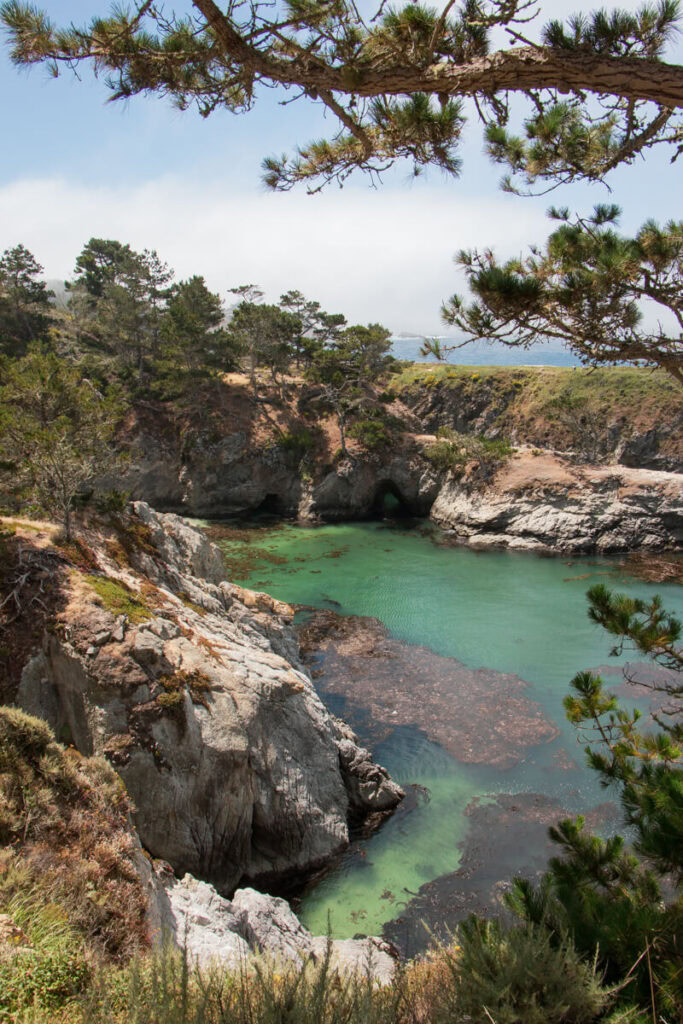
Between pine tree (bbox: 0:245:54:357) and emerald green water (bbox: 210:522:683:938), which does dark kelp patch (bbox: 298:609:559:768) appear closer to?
emerald green water (bbox: 210:522:683:938)

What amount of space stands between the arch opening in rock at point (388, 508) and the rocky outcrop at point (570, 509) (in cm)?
600

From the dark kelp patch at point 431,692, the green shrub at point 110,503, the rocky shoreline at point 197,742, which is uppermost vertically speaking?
the green shrub at point 110,503

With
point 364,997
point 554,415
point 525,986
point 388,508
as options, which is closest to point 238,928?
point 364,997

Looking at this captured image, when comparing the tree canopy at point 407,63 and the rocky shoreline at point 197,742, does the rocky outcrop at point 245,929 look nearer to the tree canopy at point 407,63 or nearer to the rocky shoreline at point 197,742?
the rocky shoreline at point 197,742

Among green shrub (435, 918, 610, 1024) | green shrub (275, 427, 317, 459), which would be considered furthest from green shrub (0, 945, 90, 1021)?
green shrub (275, 427, 317, 459)

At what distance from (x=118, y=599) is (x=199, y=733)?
2.74 meters

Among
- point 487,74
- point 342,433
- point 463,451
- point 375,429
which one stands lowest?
point 463,451

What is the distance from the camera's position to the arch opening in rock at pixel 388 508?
40.6 m

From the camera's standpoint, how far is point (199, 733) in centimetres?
859

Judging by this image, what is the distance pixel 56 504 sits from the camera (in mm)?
11312

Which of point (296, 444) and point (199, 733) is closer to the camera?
point (199, 733)

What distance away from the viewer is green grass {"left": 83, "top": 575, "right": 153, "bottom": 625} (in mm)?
9259

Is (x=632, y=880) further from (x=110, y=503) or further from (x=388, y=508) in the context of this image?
(x=388, y=508)

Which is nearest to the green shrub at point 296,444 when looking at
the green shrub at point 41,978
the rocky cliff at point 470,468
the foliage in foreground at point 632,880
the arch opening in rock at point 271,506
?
the rocky cliff at point 470,468
